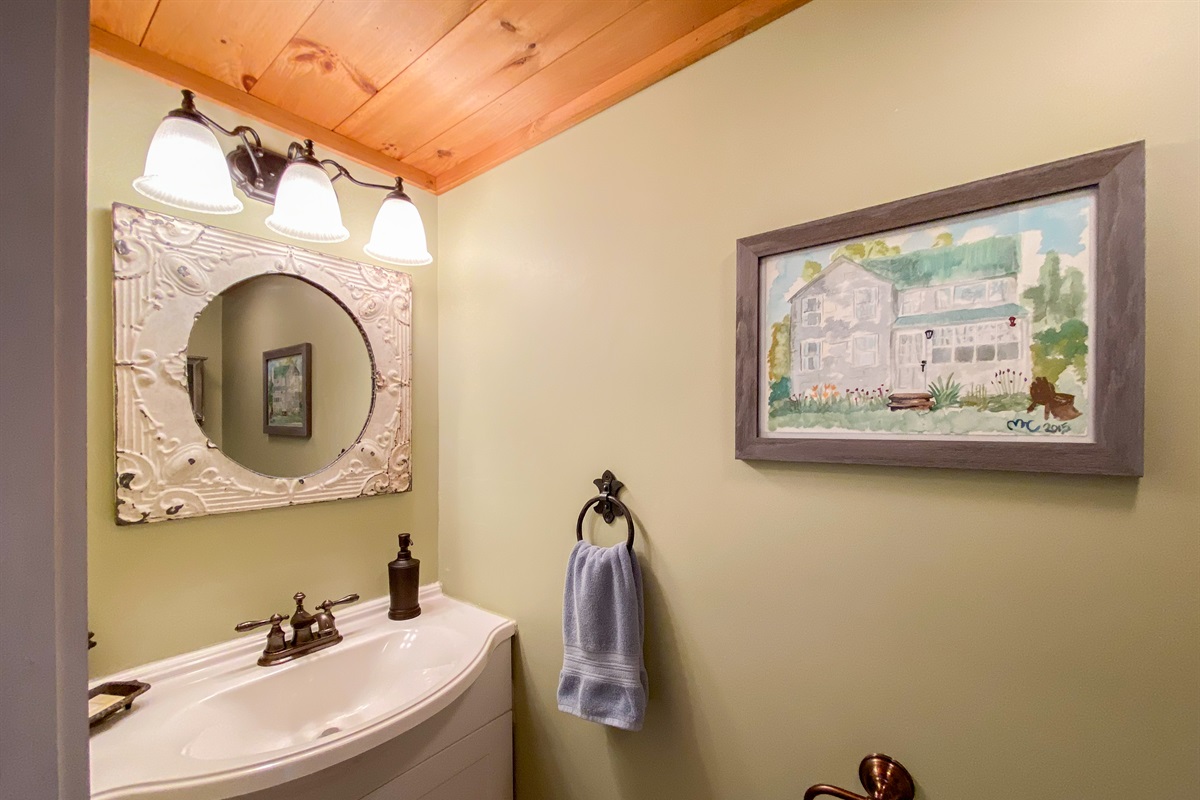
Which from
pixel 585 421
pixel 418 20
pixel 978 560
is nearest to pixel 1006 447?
pixel 978 560

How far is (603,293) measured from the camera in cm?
120

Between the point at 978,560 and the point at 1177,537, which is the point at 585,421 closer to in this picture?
the point at 978,560

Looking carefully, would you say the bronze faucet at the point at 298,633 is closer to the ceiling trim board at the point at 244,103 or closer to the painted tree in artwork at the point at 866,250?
the ceiling trim board at the point at 244,103

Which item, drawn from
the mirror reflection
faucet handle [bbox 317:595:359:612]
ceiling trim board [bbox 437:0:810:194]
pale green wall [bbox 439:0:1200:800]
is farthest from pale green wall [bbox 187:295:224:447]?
ceiling trim board [bbox 437:0:810:194]

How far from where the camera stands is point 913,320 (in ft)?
2.62

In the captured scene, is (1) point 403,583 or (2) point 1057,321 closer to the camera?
(2) point 1057,321

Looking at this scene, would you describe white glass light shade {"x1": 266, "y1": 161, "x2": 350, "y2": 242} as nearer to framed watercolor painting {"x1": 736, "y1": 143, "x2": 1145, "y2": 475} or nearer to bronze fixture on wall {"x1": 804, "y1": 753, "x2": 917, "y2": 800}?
framed watercolor painting {"x1": 736, "y1": 143, "x2": 1145, "y2": 475}

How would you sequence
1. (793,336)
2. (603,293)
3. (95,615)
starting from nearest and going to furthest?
1. (793,336)
2. (95,615)
3. (603,293)

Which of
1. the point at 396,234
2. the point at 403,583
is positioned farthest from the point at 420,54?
the point at 403,583

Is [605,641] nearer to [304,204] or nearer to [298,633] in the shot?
[298,633]

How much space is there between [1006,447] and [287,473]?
1.58 meters

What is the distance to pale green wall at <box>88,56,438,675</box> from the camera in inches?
40.6

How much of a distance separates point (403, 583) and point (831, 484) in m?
1.21

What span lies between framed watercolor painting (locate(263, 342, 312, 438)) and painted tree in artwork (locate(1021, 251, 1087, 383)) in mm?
1589
